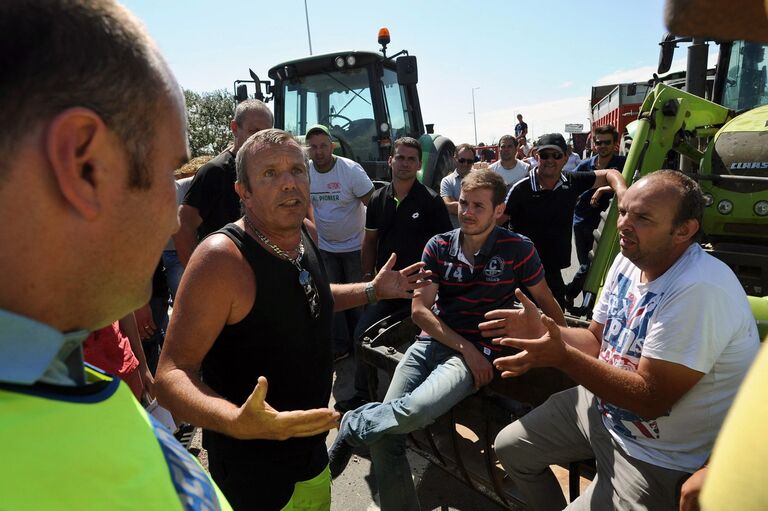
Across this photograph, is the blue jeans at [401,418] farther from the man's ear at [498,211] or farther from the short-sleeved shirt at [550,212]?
the short-sleeved shirt at [550,212]

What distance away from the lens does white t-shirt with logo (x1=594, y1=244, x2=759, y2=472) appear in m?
1.79

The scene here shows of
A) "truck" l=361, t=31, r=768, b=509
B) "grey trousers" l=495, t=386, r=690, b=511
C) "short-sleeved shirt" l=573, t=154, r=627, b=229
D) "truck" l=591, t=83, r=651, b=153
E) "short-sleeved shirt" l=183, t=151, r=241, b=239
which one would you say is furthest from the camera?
"truck" l=591, t=83, r=651, b=153

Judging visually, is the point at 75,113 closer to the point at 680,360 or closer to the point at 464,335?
the point at 680,360

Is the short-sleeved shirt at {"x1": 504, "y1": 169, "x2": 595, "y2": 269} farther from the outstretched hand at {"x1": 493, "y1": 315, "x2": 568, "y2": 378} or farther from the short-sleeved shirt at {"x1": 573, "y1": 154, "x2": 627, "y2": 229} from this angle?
the outstretched hand at {"x1": 493, "y1": 315, "x2": 568, "y2": 378}

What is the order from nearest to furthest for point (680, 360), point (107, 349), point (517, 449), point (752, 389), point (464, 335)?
point (752, 389) → point (680, 360) → point (517, 449) → point (107, 349) → point (464, 335)

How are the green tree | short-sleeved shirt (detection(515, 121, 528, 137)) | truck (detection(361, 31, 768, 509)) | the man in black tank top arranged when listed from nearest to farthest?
the man in black tank top → truck (detection(361, 31, 768, 509)) → short-sleeved shirt (detection(515, 121, 528, 137)) → the green tree

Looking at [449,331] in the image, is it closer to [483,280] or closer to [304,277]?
[483,280]

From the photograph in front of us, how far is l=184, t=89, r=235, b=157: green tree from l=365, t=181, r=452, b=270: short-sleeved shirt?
24526 millimetres

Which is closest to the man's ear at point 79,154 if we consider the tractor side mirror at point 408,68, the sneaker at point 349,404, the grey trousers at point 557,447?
the grey trousers at point 557,447

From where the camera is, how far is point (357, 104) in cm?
709

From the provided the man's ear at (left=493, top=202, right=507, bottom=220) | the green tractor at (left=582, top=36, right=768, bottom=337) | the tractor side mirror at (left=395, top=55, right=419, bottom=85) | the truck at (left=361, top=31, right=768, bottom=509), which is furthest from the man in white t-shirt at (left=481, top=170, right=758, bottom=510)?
the tractor side mirror at (left=395, top=55, right=419, bottom=85)

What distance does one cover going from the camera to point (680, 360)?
178cm

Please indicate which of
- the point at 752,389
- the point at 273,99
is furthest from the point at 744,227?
the point at 273,99

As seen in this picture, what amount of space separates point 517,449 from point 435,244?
1266 millimetres
